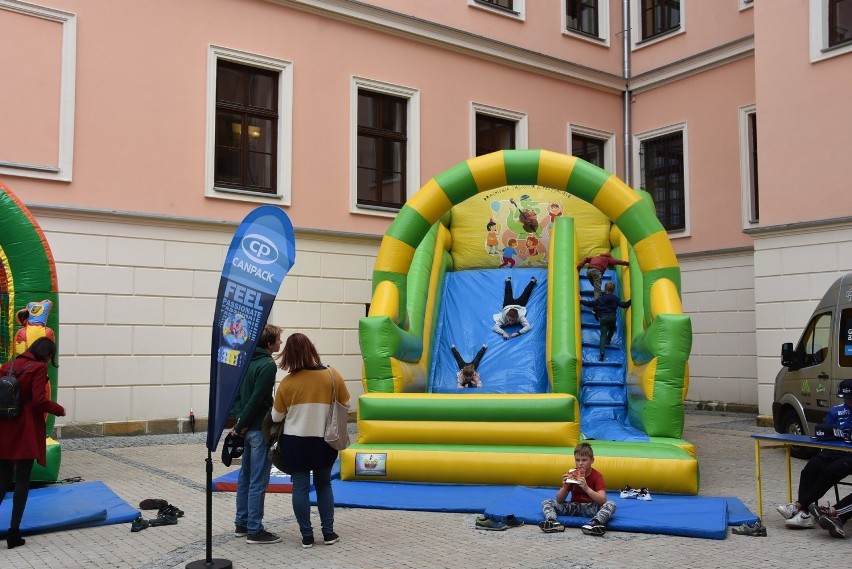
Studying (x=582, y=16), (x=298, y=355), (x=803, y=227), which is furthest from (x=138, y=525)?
(x=582, y=16)

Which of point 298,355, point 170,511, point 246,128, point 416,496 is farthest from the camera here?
point 246,128

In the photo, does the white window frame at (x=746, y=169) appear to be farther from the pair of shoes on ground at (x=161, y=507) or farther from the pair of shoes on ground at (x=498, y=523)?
the pair of shoes on ground at (x=161, y=507)

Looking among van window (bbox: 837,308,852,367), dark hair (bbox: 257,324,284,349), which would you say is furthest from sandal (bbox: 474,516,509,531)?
van window (bbox: 837,308,852,367)

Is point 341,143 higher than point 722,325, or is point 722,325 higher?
point 341,143

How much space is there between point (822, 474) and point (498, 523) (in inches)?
→ 95.9

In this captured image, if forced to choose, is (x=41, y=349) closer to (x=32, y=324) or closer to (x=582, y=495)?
(x=32, y=324)

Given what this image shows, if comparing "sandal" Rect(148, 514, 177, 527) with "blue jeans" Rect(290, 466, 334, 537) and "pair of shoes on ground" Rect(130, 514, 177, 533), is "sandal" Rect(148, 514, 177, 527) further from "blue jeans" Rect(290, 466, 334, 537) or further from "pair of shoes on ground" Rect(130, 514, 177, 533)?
"blue jeans" Rect(290, 466, 334, 537)

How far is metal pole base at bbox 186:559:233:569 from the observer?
17.8ft

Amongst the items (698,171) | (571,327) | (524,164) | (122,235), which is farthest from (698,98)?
(122,235)

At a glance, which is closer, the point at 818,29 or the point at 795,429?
the point at 795,429

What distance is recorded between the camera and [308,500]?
19.9 ft

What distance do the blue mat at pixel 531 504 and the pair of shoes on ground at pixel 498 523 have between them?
2.4 inches

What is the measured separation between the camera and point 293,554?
5855 mm

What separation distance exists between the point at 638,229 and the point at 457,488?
3588mm
